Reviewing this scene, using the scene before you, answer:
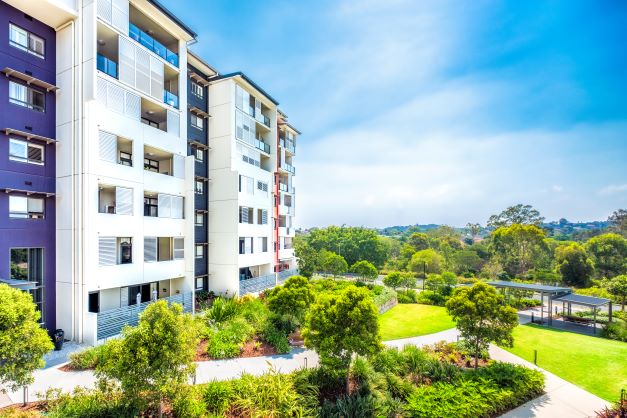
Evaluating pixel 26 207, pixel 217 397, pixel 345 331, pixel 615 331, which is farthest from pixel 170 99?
pixel 615 331

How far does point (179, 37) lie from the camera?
23.1 m

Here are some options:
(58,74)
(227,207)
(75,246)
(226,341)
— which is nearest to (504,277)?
(227,207)

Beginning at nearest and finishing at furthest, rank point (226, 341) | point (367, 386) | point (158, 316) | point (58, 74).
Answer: point (158, 316) → point (367, 386) → point (226, 341) → point (58, 74)

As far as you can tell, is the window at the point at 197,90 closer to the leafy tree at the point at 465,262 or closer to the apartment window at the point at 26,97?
the apartment window at the point at 26,97

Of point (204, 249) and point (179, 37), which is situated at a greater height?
point (179, 37)

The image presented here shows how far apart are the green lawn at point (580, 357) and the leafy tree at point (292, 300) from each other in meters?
12.7

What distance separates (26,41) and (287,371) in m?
21.8

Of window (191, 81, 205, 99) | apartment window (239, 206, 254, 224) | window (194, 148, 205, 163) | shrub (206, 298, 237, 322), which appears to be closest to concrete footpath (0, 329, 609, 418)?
shrub (206, 298, 237, 322)

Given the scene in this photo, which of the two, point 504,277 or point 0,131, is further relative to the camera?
point 504,277

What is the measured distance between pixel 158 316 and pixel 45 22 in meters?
18.9

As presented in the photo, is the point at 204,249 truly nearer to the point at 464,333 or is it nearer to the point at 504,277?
the point at 464,333

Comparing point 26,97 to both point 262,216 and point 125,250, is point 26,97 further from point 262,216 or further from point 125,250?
point 262,216

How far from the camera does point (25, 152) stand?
16297 mm

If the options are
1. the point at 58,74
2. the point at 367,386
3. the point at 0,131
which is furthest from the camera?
the point at 58,74
